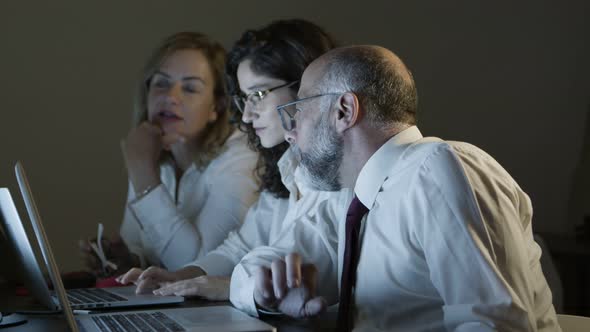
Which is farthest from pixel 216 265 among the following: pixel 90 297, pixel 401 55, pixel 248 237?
pixel 401 55

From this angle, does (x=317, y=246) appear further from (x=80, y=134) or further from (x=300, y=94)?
(x=80, y=134)

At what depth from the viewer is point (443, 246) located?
46.6 inches

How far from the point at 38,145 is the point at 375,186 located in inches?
96.2

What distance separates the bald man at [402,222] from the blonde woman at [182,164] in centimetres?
86

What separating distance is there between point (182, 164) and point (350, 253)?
5.04 feet

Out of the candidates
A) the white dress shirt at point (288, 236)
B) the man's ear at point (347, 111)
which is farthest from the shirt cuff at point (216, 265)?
the man's ear at point (347, 111)

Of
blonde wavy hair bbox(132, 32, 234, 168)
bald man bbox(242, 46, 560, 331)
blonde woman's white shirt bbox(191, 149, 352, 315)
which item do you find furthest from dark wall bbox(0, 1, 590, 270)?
bald man bbox(242, 46, 560, 331)

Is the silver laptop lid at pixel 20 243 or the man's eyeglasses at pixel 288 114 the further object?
the man's eyeglasses at pixel 288 114

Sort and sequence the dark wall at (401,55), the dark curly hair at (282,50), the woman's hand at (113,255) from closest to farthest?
the dark curly hair at (282,50)
the woman's hand at (113,255)
the dark wall at (401,55)

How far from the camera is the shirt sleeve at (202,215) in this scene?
2.44 meters

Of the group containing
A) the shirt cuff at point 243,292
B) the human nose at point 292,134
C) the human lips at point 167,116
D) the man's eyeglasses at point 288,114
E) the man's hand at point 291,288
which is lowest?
the shirt cuff at point 243,292

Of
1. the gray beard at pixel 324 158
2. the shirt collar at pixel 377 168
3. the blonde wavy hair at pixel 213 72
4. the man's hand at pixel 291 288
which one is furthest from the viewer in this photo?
the blonde wavy hair at pixel 213 72

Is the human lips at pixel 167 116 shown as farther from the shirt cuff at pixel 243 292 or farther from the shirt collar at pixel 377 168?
the shirt collar at pixel 377 168

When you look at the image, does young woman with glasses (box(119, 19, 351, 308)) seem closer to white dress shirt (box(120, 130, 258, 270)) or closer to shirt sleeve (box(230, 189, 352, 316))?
shirt sleeve (box(230, 189, 352, 316))
